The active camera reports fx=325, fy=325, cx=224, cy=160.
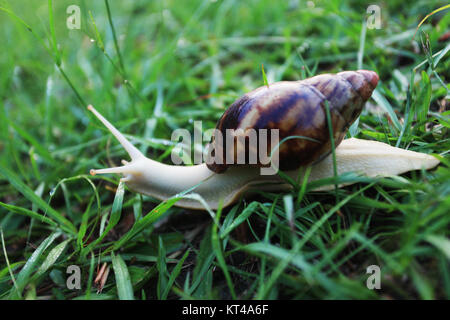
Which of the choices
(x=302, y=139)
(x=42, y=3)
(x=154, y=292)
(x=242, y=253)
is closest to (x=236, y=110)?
(x=302, y=139)

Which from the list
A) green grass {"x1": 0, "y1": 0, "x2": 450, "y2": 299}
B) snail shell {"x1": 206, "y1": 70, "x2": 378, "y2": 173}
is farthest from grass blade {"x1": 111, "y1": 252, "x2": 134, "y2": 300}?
snail shell {"x1": 206, "y1": 70, "x2": 378, "y2": 173}

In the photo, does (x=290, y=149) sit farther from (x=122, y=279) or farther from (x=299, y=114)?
(x=122, y=279)

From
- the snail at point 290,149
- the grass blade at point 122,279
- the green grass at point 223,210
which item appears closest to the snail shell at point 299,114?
the snail at point 290,149

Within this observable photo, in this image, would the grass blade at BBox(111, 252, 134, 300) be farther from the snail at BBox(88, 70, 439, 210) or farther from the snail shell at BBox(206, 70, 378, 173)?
the snail shell at BBox(206, 70, 378, 173)

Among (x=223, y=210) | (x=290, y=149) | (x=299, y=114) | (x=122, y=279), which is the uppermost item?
(x=299, y=114)

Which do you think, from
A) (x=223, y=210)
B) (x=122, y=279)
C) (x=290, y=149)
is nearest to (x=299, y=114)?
(x=290, y=149)

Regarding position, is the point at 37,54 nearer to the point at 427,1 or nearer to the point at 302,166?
the point at 302,166

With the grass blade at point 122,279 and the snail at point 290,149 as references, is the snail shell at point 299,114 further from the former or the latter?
the grass blade at point 122,279
